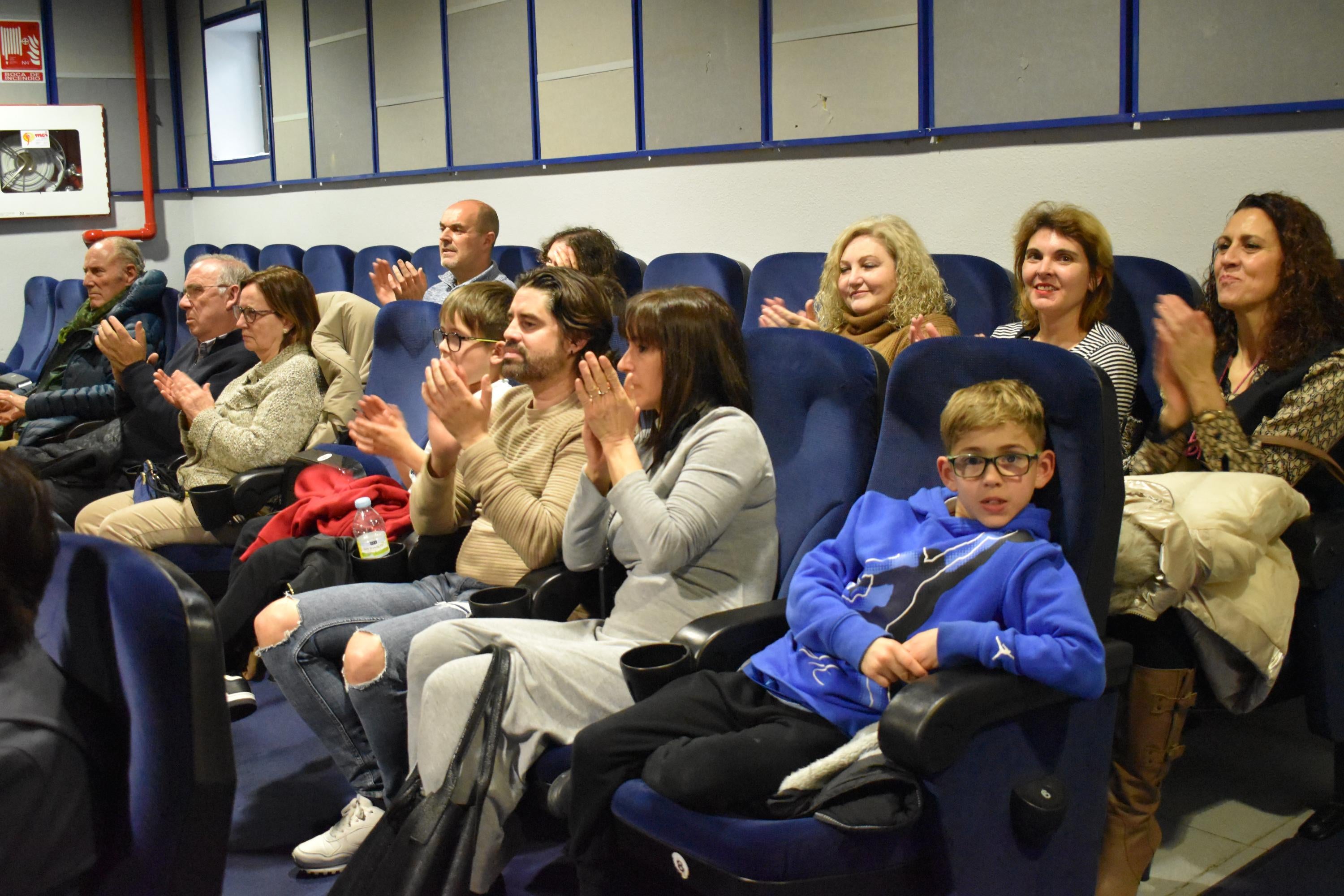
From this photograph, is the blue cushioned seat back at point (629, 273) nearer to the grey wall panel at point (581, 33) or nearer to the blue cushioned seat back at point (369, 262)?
the grey wall panel at point (581, 33)

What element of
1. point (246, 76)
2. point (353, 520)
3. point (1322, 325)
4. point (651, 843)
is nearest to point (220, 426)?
point (353, 520)

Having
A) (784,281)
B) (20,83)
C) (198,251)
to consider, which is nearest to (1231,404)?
(784,281)

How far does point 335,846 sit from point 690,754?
95cm

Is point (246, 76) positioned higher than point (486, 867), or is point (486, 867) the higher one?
point (246, 76)

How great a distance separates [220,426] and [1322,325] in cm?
262

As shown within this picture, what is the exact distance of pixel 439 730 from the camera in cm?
182

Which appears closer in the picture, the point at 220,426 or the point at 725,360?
the point at 725,360

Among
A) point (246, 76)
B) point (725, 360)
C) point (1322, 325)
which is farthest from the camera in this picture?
point (246, 76)

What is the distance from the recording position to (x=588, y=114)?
4.74 m

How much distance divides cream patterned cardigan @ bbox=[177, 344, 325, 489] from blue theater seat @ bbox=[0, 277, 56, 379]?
149 inches

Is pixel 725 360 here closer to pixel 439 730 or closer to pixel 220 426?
pixel 439 730

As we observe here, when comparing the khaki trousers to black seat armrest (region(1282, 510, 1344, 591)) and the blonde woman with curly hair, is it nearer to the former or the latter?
the blonde woman with curly hair

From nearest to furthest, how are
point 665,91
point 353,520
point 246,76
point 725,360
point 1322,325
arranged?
point 725,360 < point 1322,325 < point 353,520 < point 665,91 < point 246,76

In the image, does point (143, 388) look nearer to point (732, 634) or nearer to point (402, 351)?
point (402, 351)
